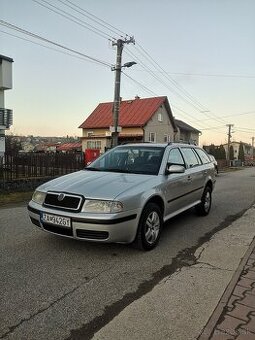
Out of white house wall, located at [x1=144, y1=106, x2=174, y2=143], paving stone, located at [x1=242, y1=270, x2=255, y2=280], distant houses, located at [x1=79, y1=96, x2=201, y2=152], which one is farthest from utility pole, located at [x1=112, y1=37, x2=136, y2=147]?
white house wall, located at [x1=144, y1=106, x2=174, y2=143]

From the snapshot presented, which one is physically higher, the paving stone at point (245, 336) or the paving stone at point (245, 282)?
the paving stone at point (245, 282)

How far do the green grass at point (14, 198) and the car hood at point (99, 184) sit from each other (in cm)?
511

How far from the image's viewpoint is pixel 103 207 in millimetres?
4852

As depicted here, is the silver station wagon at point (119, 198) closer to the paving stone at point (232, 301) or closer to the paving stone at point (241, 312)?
the paving stone at point (232, 301)

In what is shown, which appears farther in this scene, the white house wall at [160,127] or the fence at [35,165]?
the white house wall at [160,127]

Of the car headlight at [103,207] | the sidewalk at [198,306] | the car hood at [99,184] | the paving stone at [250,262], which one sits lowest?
the sidewalk at [198,306]

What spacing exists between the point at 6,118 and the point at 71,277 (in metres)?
→ 25.0

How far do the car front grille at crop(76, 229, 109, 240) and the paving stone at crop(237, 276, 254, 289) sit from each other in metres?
1.72

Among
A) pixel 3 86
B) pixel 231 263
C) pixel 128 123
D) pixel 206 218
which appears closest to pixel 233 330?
pixel 231 263

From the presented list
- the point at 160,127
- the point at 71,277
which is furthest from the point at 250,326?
the point at 160,127

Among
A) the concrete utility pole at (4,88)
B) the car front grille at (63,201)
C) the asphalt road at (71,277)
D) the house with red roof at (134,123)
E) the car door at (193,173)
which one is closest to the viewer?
the asphalt road at (71,277)

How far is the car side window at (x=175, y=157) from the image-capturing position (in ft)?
21.7

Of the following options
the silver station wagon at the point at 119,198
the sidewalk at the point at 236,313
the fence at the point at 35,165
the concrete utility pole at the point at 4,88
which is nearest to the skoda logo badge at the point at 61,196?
the silver station wagon at the point at 119,198

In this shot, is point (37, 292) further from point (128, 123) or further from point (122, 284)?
point (128, 123)
